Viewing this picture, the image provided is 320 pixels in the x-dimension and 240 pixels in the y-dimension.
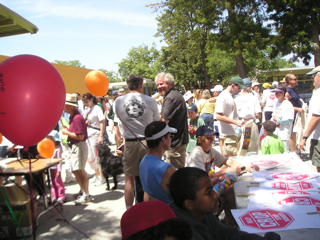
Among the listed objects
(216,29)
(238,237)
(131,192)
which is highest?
(216,29)

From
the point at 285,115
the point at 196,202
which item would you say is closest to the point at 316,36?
the point at 285,115

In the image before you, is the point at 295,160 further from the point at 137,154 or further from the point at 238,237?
the point at 137,154

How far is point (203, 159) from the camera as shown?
3184 mm

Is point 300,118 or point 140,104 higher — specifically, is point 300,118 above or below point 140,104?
below

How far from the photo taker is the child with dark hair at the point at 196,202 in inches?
70.1

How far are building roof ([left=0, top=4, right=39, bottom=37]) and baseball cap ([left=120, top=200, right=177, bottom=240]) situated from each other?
327 centimetres

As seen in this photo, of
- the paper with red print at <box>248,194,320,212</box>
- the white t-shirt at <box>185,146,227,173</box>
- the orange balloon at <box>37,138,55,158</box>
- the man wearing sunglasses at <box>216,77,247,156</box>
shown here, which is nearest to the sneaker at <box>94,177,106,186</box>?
the orange balloon at <box>37,138,55,158</box>

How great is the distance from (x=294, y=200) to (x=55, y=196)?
13.4 ft

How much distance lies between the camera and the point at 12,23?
373cm

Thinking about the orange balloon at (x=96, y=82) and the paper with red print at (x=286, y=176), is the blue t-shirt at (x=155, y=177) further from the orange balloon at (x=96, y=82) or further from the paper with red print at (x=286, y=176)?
the orange balloon at (x=96, y=82)

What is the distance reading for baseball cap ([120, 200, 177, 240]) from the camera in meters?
1.34

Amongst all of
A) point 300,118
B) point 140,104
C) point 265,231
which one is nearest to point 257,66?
point 300,118

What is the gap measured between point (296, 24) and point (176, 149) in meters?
18.0

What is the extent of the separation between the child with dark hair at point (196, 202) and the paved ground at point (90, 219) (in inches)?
78.0
